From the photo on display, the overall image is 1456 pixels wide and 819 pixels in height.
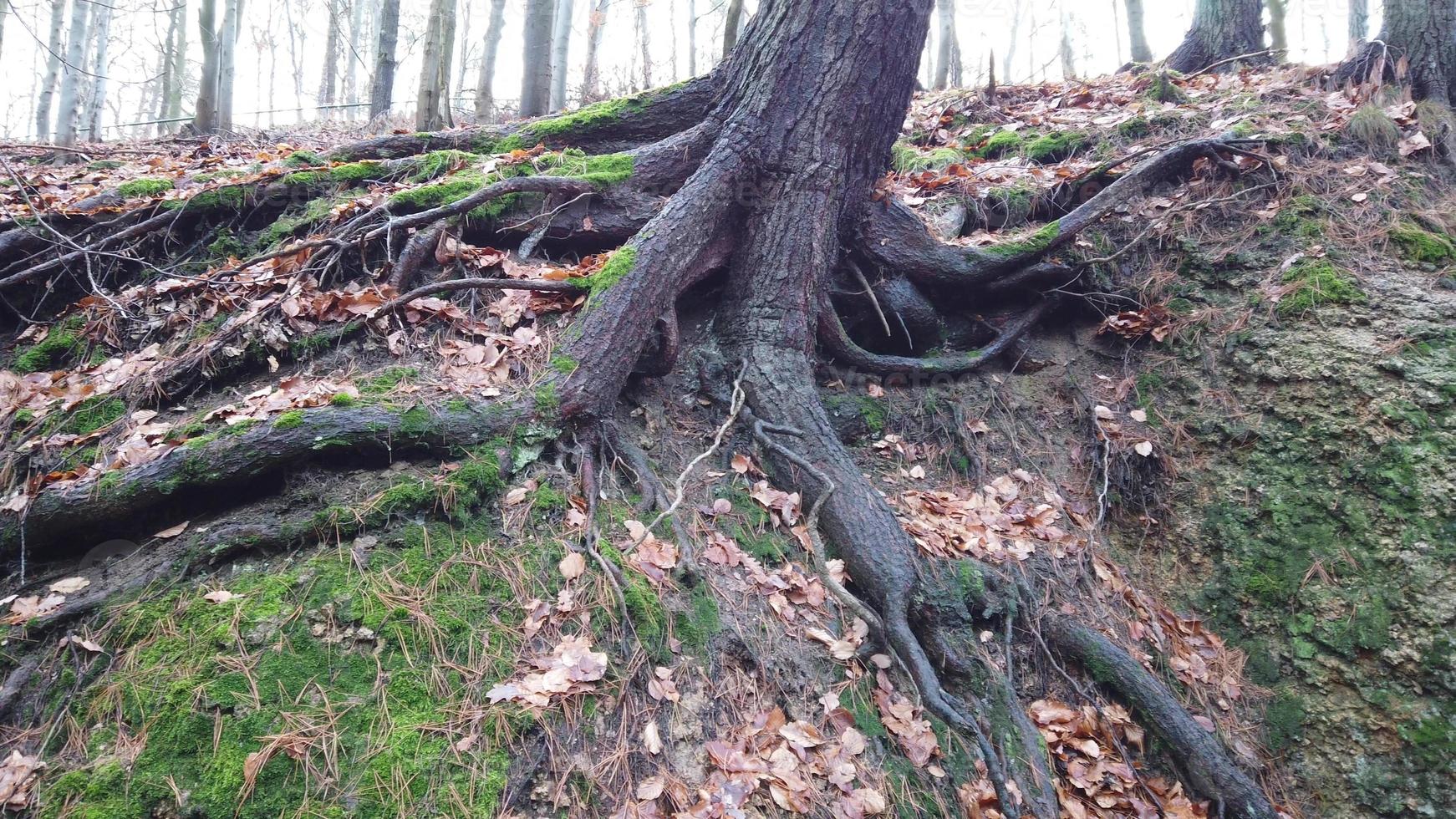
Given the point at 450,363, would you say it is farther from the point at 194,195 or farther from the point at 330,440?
the point at 194,195

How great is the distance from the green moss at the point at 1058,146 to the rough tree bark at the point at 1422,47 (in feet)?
7.56

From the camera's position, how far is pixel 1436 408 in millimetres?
3629

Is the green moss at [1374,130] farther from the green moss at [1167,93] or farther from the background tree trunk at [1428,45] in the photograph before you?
the green moss at [1167,93]

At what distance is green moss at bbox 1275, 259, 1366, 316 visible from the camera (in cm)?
419

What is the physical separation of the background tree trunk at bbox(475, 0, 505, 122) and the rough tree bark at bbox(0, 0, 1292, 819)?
5131mm

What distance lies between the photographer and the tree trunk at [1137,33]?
10.3 metres

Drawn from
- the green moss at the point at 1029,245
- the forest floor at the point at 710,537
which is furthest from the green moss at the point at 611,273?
the green moss at the point at 1029,245

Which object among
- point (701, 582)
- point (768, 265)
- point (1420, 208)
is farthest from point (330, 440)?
point (1420, 208)

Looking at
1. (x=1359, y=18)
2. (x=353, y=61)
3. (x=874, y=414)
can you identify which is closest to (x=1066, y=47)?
(x=1359, y=18)

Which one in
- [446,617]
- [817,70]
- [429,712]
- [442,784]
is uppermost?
[817,70]

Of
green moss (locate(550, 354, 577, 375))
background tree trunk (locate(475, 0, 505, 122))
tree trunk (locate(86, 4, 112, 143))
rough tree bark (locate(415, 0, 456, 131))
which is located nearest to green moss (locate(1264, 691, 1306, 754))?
green moss (locate(550, 354, 577, 375))

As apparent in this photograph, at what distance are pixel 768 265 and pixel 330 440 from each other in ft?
8.17

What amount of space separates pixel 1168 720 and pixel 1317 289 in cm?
290

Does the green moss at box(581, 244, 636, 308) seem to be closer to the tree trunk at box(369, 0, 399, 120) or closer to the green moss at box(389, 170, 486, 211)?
the green moss at box(389, 170, 486, 211)
